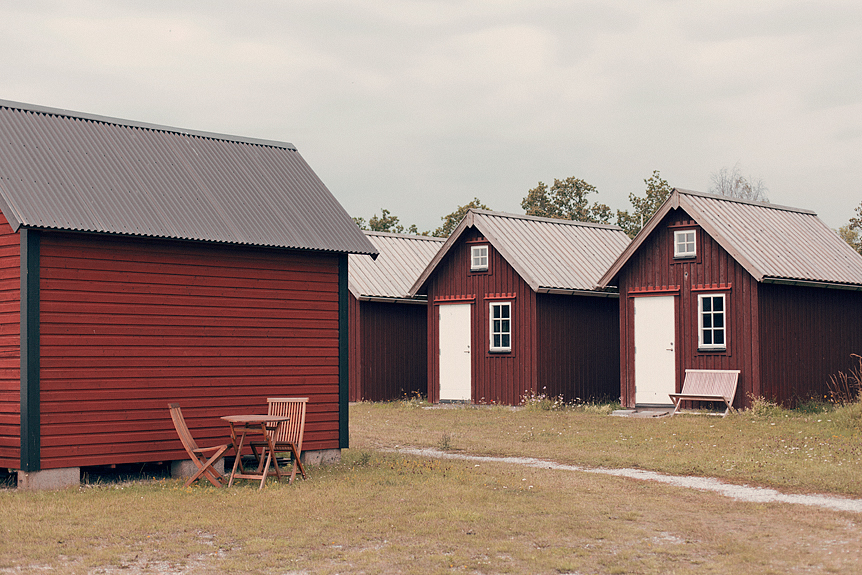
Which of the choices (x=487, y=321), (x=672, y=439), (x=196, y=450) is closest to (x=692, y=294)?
(x=487, y=321)

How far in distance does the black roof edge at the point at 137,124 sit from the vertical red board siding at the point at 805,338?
11.4 m

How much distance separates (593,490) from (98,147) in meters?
8.20

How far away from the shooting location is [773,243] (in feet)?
76.4

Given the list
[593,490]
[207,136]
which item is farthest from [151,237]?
[593,490]

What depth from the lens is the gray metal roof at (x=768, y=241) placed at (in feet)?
71.7

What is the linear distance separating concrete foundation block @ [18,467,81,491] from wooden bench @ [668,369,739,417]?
1367 cm

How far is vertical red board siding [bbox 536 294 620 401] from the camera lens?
25297mm

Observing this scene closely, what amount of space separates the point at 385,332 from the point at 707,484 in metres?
16.7

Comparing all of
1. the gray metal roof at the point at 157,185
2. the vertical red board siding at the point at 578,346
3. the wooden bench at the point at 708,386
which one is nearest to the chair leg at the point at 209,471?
the gray metal roof at the point at 157,185

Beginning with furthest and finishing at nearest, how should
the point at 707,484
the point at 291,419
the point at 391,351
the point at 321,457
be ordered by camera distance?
the point at 391,351 < the point at 321,457 < the point at 291,419 < the point at 707,484

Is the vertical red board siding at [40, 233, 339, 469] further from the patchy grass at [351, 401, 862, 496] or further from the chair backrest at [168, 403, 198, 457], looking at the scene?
the patchy grass at [351, 401, 862, 496]

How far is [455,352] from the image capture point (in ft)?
87.8

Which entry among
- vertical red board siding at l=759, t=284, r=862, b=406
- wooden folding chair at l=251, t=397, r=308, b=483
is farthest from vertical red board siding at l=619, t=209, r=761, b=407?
wooden folding chair at l=251, t=397, r=308, b=483

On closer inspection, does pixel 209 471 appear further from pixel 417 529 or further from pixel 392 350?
pixel 392 350
